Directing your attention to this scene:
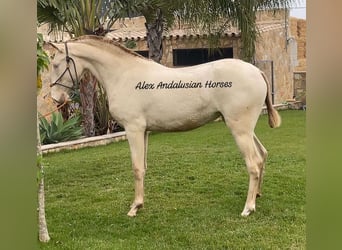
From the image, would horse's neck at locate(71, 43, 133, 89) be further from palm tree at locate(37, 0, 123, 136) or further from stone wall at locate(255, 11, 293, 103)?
stone wall at locate(255, 11, 293, 103)

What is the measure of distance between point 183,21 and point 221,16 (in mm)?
265

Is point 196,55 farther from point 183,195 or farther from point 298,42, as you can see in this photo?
point 183,195

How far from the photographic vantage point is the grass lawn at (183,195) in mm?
2777

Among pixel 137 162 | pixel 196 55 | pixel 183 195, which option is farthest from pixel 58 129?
pixel 196 55

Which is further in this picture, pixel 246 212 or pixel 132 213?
pixel 132 213

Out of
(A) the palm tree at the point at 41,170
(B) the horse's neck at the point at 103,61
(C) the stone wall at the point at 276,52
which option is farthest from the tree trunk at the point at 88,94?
(C) the stone wall at the point at 276,52

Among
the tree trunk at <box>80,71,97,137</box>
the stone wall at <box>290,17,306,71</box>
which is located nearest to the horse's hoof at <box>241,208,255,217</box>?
the stone wall at <box>290,17,306,71</box>

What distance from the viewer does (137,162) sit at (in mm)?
3201

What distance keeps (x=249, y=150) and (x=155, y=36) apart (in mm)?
1128

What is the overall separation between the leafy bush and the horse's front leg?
2.04m

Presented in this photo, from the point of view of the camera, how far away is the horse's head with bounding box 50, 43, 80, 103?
3.12m

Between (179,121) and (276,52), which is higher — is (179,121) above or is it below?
below

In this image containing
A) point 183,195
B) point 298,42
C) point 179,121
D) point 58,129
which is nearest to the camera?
point 298,42
